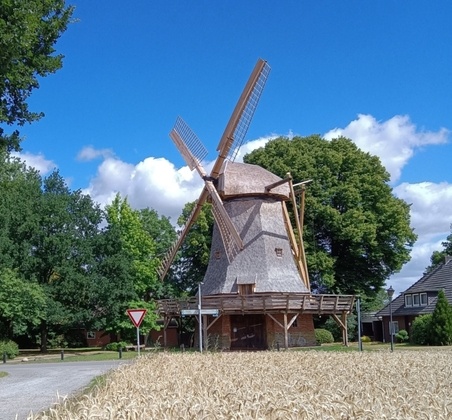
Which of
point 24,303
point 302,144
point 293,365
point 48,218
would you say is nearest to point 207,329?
point 24,303

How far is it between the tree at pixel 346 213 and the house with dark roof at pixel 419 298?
2.22m

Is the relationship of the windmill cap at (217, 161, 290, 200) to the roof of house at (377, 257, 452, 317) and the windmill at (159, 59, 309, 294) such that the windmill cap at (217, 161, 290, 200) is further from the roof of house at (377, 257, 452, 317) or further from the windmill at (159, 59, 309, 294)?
the roof of house at (377, 257, 452, 317)

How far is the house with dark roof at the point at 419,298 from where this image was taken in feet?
165

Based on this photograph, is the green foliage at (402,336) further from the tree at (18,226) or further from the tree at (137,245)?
the tree at (18,226)

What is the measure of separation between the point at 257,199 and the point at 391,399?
32558mm

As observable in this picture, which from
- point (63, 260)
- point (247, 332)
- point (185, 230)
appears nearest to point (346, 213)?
point (185, 230)

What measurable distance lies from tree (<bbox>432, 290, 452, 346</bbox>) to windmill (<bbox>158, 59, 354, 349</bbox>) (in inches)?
261

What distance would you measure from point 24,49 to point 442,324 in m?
32.8

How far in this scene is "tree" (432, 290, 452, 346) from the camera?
1660 inches

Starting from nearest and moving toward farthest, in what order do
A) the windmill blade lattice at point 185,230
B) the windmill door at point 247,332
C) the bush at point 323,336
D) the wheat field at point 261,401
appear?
the wheat field at point 261,401, the windmill door at point 247,332, the windmill blade lattice at point 185,230, the bush at point 323,336

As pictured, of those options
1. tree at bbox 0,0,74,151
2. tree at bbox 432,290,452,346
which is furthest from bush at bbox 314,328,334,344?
tree at bbox 0,0,74,151

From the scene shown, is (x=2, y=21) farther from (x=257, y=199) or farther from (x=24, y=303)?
(x=24, y=303)

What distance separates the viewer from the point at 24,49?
18391 mm

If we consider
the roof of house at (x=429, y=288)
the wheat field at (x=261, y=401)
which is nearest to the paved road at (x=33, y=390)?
the wheat field at (x=261, y=401)
